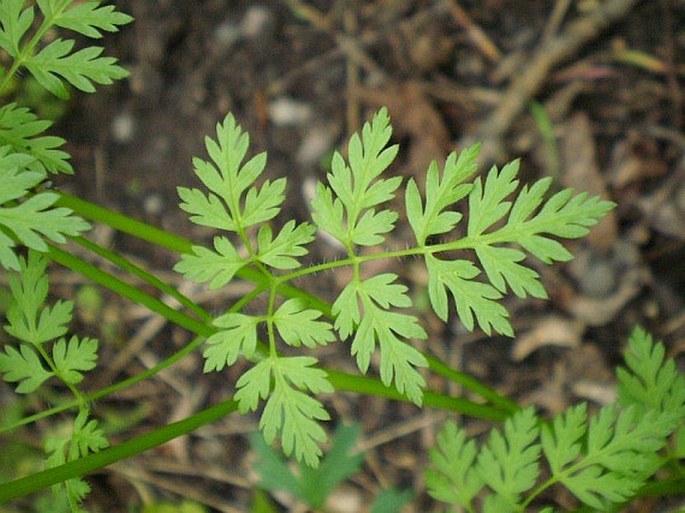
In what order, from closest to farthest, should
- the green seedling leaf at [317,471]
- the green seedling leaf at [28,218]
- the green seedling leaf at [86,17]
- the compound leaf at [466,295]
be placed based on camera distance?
the green seedling leaf at [28,218] → the compound leaf at [466,295] → the green seedling leaf at [86,17] → the green seedling leaf at [317,471]

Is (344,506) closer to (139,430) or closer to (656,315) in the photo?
(139,430)

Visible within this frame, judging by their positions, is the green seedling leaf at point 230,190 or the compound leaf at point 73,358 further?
the compound leaf at point 73,358

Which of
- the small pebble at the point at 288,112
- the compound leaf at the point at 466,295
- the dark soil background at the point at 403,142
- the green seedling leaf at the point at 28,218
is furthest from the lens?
the small pebble at the point at 288,112

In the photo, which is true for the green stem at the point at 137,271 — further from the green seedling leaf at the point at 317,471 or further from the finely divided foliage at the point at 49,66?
the green seedling leaf at the point at 317,471

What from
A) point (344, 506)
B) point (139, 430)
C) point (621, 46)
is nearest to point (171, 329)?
point (139, 430)

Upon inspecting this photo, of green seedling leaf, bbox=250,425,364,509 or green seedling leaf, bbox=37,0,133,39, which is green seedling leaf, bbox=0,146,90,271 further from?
green seedling leaf, bbox=250,425,364,509

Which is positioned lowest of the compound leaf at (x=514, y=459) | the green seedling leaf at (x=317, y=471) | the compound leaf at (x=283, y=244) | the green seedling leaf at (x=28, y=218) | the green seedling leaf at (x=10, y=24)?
the green seedling leaf at (x=317, y=471)

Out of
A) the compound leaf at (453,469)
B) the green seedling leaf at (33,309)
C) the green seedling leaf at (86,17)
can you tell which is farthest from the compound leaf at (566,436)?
the green seedling leaf at (86,17)

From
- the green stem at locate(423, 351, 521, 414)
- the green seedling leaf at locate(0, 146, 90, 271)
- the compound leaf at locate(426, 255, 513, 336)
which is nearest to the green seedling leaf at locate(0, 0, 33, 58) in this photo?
the green seedling leaf at locate(0, 146, 90, 271)
